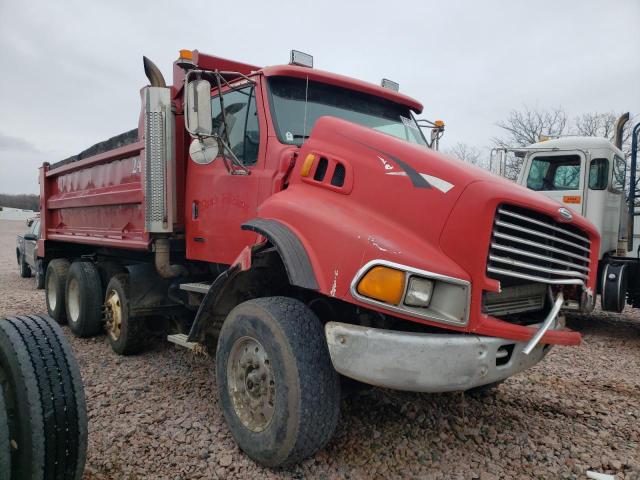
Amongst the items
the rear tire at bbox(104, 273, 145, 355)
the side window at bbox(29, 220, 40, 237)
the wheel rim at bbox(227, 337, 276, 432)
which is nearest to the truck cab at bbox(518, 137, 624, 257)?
the wheel rim at bbox(227, 337, 276, 432)

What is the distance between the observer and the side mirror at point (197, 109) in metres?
3.22

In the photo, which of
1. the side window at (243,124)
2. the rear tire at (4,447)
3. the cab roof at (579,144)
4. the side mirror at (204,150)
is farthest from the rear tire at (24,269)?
the rear tire at (4,447)

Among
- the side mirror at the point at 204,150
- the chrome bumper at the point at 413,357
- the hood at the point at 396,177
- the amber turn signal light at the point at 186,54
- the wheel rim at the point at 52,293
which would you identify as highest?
the amber turn signal light at the point at 186,54

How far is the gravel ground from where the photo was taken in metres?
2.89

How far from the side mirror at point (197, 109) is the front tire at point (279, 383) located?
1234 mm

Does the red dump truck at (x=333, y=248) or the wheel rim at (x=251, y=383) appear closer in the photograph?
the red dump truck at (x=333, y=248)

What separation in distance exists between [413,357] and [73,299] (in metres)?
5.32

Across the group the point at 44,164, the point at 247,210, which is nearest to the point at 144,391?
the point at 247,210

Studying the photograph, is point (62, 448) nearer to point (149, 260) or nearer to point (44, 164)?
point (149, 260)

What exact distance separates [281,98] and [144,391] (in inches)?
106

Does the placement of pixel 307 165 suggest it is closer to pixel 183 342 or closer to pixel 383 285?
pixel 383 285

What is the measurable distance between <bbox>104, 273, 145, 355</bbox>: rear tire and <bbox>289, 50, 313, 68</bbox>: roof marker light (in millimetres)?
2855

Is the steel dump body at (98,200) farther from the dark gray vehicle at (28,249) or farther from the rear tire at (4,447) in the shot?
the dark gray vehicle at (28,249)

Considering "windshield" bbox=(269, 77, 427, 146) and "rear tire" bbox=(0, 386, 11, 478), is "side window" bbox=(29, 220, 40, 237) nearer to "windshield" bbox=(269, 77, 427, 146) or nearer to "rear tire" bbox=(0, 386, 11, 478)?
"windshield" bbox=(269, 77, 427, 146)
